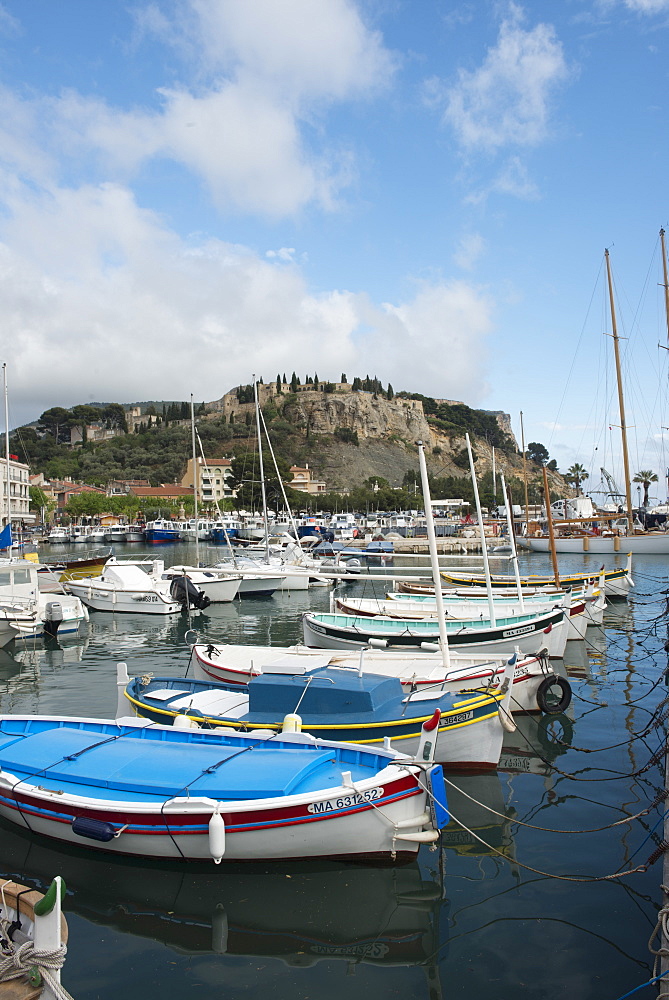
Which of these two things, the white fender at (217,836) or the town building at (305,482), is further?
the town building at (305,482)

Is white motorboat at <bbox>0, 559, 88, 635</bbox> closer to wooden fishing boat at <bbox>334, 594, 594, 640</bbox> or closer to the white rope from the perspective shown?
wooden fishing boat at <bbox>334, 594, 594, 640</bbox>

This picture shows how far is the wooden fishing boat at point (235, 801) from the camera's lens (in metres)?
8.73

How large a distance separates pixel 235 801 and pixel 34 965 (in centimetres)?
395

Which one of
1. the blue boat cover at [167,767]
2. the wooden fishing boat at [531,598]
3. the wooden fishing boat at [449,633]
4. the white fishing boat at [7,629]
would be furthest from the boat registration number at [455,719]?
the white fishing boat at [7,629]

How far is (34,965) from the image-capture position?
499 centimetres

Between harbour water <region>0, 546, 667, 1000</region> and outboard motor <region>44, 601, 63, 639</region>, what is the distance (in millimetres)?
19458

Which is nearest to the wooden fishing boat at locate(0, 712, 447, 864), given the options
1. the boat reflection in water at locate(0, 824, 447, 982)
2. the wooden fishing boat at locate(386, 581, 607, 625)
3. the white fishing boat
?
the boat reflection in water at locate(0, 824, 447, 982)

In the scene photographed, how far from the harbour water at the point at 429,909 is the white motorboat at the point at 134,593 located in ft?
81.3

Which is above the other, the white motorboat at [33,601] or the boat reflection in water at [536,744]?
the white motorboat at [33,601]

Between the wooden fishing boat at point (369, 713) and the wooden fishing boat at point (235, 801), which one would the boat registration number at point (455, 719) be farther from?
the wooden fishing boat at point (235, 801)

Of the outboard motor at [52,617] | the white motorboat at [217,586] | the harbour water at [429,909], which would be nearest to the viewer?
the harbour water at [429,909]

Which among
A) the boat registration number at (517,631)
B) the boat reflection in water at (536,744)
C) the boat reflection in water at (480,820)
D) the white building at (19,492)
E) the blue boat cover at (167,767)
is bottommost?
the boat reflection in water at (536,744)

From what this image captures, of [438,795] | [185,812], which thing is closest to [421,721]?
[438,795]

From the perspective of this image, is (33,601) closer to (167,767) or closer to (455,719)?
(167,767)
